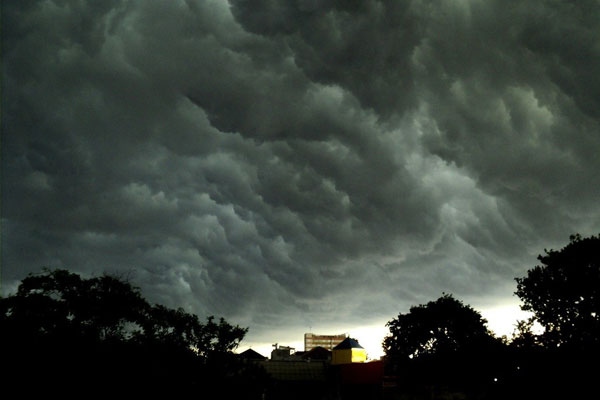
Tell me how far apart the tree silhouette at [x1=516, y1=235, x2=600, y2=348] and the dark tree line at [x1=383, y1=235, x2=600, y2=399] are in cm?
9

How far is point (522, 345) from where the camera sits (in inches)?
1831

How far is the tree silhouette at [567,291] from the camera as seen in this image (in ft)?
134

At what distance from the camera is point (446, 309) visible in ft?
221

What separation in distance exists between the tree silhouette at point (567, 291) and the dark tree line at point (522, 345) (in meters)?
→ 0.09

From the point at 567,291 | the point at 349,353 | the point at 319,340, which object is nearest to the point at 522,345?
the point at 567,291

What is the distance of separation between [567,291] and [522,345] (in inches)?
371

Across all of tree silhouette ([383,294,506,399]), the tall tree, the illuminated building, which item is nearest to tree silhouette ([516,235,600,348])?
tree silhouette ([383,294,506,399])

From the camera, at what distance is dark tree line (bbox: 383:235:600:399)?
25516 mm

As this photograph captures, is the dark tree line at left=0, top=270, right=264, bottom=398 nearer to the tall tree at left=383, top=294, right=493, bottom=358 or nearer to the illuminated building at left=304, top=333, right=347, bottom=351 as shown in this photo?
the tall tree at left=383, top=294, right=493, bottom=358

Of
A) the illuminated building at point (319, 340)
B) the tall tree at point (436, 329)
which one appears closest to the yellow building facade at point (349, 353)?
the tall tree at point (436, 329)

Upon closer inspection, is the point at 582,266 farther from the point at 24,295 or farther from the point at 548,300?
the point at 24,295

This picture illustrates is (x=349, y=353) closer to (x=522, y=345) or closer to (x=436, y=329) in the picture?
(x=436, y=329)

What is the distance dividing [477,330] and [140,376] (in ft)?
214

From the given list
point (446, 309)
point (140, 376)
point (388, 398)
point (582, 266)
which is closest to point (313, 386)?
point (388, 398)
